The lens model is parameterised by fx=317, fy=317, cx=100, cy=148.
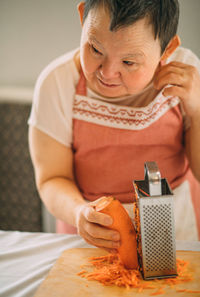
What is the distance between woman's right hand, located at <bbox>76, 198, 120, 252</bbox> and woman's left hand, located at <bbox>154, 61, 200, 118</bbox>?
466 millimetres

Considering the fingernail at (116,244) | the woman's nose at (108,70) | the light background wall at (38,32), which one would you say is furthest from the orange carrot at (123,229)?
the light background wall at (38,32)

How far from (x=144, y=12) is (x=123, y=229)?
1.69 feet

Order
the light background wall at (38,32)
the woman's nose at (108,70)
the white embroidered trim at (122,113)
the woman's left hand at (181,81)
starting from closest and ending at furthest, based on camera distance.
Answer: the woman's nose at (108,70) < the woman's left hand at (181,81) < the white embroidered trim at (122,113) < the light background wall at (38,32)

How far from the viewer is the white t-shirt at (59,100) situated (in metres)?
1.17

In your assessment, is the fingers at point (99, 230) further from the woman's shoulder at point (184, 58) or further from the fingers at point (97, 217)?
the woman's shoulder at point (184, 58)

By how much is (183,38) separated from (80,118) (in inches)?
36.0

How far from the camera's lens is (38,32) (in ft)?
5.97

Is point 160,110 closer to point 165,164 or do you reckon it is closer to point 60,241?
point 165,164

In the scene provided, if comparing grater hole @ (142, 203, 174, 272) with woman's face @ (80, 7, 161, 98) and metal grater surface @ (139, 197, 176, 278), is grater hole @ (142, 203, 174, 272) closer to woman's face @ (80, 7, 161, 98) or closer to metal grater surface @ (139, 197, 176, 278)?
metal grater surface @ (139, 197, 176, 278)

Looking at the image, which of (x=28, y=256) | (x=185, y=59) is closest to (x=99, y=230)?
(x=28, y=256)

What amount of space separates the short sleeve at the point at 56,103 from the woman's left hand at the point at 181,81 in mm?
327

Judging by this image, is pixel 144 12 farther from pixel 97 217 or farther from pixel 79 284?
pixel 79 284

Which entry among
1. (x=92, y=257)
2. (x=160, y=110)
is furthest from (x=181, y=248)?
(x=160, y=110)

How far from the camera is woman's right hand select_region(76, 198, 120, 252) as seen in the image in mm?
749
